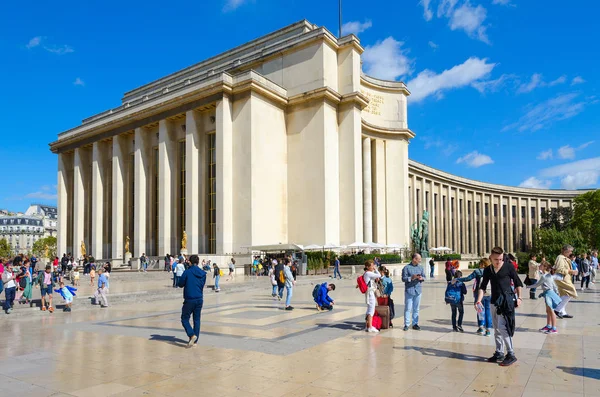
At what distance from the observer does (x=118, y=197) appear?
153 ft

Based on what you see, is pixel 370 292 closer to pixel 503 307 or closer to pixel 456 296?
pixel 456 296

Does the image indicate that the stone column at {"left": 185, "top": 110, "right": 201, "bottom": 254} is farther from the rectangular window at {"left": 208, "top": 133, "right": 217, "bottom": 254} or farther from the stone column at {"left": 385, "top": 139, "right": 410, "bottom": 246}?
the stone column at {"left": 385, "top": 139, "right": 410, "bottom": 246}

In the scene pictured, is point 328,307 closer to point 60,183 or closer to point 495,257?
point 495,257

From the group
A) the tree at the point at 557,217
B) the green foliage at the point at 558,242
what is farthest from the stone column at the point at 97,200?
the tree at the point at 557,217

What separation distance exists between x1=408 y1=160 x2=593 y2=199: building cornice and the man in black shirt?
180 feet

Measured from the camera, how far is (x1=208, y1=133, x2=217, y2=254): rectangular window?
40719 mm

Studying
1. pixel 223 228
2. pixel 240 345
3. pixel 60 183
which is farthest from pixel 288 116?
pixel 240 345

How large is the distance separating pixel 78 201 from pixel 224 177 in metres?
22.8

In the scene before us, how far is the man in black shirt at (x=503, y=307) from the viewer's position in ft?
22.6

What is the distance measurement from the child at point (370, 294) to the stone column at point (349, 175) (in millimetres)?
30946

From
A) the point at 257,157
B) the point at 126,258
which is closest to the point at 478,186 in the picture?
the point at 257,157

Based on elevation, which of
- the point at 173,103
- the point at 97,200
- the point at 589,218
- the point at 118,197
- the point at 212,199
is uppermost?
the point at 173,103

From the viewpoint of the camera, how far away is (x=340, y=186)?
42219 mm

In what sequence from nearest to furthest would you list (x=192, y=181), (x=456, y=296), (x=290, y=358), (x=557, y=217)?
(x=290, y=358) < (x=456, y=296) < (x=192, y=181) < (x=557, y=217)
